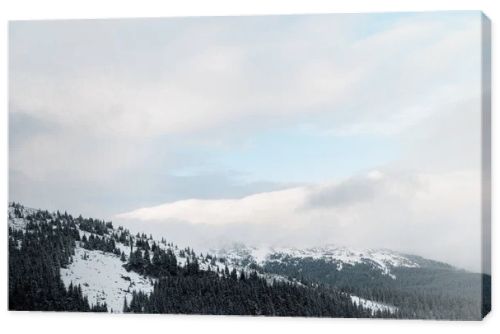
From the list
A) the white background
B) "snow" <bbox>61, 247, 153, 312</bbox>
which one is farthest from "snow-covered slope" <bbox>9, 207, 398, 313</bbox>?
the white background

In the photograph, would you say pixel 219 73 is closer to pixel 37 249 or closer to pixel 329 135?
pixel 329 135

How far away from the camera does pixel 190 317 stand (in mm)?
13984

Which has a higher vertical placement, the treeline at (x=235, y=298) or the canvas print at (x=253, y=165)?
the canvas print at (x=253, y=165)

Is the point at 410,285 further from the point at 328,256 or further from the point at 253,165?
the point at 253,165

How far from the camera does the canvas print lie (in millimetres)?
13375

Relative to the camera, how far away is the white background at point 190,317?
1346cm

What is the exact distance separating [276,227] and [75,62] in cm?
343

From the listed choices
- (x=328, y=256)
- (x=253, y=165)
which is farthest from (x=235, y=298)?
(x=253, y=165)

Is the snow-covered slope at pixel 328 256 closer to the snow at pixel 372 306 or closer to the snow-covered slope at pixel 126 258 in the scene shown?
the snow-covered slope at pixel 126 258

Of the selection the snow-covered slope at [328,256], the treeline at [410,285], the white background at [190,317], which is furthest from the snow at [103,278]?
the treeline at [410,285]

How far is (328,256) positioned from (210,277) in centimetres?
159

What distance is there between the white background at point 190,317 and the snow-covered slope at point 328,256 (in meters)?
0.72

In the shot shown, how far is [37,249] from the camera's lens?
1452cm

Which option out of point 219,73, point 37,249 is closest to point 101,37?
point 219,73
